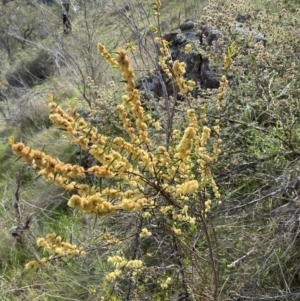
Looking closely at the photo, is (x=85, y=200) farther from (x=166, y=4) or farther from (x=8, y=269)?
(x=166, y=4)

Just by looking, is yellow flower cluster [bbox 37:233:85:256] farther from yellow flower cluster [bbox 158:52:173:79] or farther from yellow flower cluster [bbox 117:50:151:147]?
yellow flower cluster [bbox 158:52:173:79]

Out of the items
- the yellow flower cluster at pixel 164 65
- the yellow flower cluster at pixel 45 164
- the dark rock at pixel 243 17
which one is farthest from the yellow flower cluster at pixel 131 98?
the dark rock at pixel 243 17

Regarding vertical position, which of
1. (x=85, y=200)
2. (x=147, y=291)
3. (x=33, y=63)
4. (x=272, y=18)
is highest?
(x=85, y=200)

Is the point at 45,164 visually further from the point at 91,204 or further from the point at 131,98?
the point at 131,98

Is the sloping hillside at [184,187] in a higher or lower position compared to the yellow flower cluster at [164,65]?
lower

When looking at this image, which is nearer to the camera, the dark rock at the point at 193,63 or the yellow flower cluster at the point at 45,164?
the yellow flower cluster at the point at 45,164

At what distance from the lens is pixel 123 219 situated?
311cm

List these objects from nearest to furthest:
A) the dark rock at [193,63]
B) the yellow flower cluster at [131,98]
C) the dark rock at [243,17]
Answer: the yellow flower cluster at [131,98] → the dark rock at [243,17] → the dark rock at [193,63]

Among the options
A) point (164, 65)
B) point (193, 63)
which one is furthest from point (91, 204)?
point (193, 63)

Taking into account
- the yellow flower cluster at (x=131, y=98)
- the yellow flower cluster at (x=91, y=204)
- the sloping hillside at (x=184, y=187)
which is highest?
the yellow flower cluster at (x=131, y=98)

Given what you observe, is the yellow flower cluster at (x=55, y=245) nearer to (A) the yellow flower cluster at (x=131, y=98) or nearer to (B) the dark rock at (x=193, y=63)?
(A) the yellow flower cluster at (x=131, y=98)

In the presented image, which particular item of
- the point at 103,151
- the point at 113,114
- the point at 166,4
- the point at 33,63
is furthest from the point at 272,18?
the point at 33,63

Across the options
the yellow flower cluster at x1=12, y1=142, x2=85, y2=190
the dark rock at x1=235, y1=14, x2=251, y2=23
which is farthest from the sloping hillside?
the dark rock at x1=235, y1=14, x2=251, y2=23

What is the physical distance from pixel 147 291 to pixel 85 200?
4.78ft
